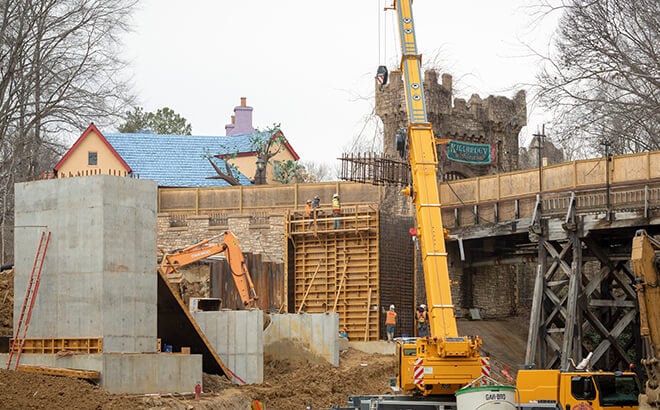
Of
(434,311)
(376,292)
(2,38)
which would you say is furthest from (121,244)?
(376,292)

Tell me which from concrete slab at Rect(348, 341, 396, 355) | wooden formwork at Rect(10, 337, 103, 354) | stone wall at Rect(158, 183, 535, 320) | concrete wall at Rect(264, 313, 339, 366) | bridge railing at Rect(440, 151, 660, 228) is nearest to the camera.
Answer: wooden formwork at Rect(10, 337, 103, 354)

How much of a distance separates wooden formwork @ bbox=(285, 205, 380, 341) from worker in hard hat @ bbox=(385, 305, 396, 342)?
1020 millimetres

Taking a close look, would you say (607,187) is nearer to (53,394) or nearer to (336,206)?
(336,206)

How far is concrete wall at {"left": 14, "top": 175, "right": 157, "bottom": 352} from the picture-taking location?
30.3 m

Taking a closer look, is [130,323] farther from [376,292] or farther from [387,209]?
[387,209]

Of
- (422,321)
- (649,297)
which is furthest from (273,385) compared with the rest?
(649,297)

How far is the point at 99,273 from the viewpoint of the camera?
99.1 feet

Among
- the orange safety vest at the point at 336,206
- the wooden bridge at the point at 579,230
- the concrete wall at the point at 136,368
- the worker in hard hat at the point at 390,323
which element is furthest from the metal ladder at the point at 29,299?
the orange safety vest at the point at 336,206

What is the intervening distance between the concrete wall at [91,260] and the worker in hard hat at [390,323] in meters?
12.1

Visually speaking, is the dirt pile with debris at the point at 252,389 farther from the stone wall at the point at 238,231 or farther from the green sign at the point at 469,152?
the green sign at the point at 469,152

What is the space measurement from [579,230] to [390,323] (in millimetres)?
7948

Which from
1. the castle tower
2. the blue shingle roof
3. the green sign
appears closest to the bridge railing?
the castle tower

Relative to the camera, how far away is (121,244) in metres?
30.7

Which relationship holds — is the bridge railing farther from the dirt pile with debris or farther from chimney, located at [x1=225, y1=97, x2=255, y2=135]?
chimney, located at [x1=225, y1=97, x2=255, y2=135]
